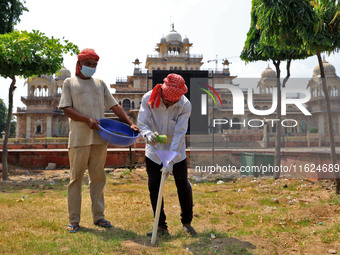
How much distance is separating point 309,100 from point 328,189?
7.49 ft

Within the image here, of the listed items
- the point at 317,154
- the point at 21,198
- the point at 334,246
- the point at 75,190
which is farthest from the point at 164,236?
the point at 317,154

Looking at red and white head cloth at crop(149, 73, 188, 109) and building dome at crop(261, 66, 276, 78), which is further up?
building dome at crop(261, 66, 276, 78)

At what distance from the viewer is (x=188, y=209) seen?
3.10 m

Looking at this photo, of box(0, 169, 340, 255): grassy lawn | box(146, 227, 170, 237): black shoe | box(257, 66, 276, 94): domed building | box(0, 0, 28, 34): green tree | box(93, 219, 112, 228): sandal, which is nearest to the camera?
box(0, 169, 340, 255): grassy lawn

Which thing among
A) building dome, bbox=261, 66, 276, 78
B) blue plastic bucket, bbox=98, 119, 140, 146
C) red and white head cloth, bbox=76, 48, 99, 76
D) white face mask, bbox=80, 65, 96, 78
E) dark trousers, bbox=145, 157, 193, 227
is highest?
building dome, bbox=261, 66, 276, 78

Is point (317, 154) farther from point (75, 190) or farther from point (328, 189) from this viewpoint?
point (75, 190)

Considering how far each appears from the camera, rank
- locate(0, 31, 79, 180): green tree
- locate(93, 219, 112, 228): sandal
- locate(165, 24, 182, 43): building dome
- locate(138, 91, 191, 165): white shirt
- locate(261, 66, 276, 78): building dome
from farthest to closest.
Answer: locate(261, 66, 276, 78): building dome < locate(165, 24, 182, 43): building dome < locate(0, 31, 79, 180): green tree < locate(93, 219, 112, 228): sandal < locate(138, 91, 191, 165): white shirt

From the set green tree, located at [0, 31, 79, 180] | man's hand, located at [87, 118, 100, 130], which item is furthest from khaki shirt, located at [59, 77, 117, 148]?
green tree, located at [0, 31, 79, 180]

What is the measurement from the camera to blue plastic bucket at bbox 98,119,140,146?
309 centimetres

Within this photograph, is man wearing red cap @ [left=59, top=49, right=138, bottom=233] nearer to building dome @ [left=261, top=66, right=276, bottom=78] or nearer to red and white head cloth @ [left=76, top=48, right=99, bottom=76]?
red and white head cloth @ [left=76, top=48, right=99, bottom=76]

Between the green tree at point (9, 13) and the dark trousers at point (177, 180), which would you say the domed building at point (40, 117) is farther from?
the dark trousers at point (177, 180)

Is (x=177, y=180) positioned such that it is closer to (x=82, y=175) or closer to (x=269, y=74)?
(x=82, y=175)

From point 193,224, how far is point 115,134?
4.82 ft

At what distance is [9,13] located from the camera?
28.5 feet
